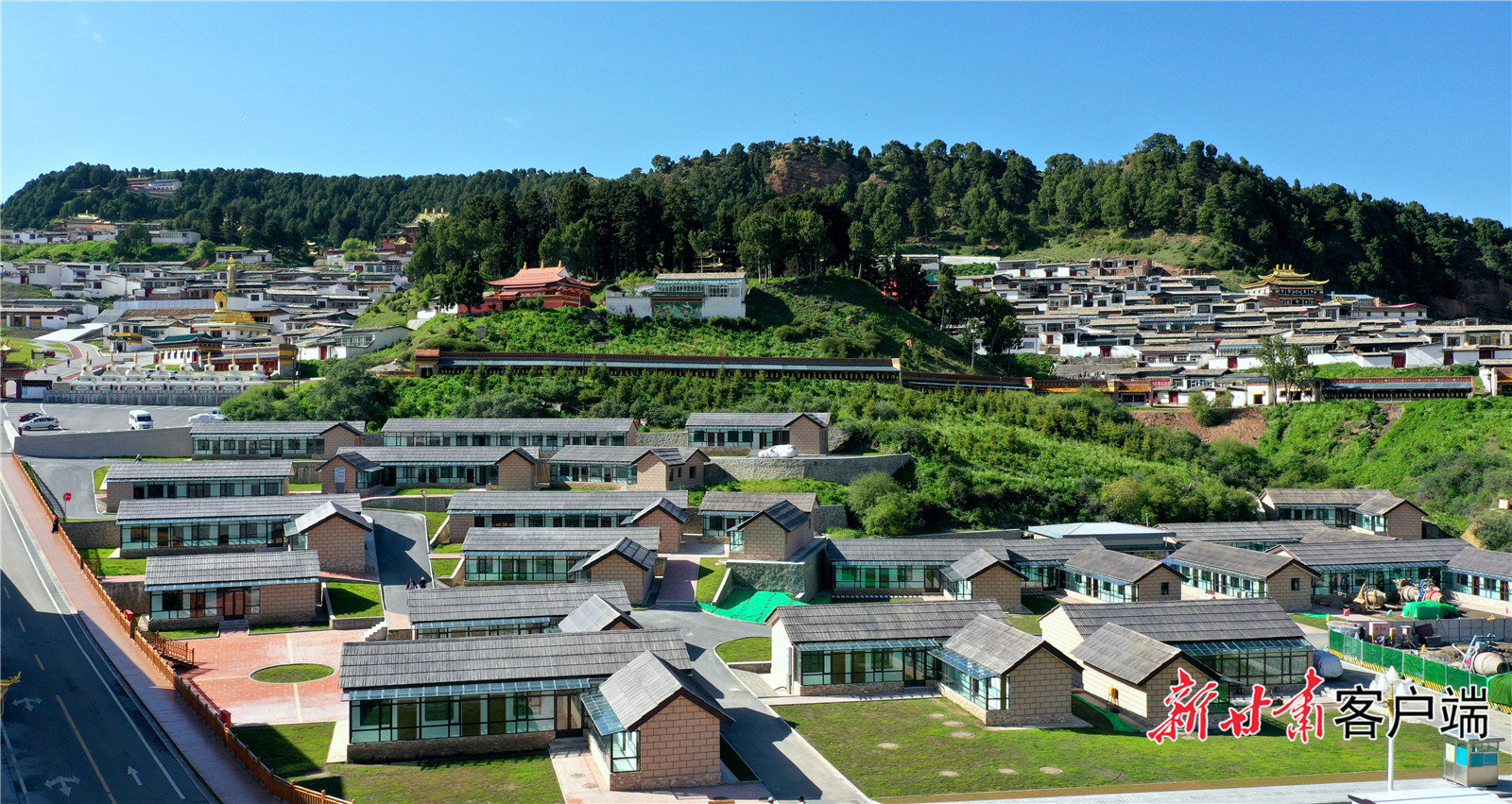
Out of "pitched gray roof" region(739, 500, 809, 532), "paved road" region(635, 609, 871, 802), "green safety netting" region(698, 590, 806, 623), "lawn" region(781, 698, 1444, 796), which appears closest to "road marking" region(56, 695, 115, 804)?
"paved road" region(635, 609, 871, 802)

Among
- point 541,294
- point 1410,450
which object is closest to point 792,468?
point 541,294

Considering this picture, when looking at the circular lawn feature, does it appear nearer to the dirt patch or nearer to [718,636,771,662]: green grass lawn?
[718,636,771,662]: green grass lawn

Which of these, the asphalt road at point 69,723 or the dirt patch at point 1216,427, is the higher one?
the dirt patch at point 1216,427

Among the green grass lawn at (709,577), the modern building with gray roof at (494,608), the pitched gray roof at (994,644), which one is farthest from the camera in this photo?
the green grass lawn at (709,577)

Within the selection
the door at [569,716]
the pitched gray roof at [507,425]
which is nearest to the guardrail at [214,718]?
the door at [569,716]

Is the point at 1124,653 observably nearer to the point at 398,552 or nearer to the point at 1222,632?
the point at 1222,632

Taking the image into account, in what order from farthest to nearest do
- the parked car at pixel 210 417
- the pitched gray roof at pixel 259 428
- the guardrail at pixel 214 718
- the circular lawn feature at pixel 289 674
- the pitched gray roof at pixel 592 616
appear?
the parked car at pixel 210 417
the pitched gray roof at pixel 259 428
the pitched gray roof at pixel 592 616
the circular lawn feature at pixel 289 674
the guardrail at pixel 214 718

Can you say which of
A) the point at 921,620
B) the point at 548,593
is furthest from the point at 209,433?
the point at 921,620

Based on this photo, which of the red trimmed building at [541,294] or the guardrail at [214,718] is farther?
the red trimmed building at [541,294]

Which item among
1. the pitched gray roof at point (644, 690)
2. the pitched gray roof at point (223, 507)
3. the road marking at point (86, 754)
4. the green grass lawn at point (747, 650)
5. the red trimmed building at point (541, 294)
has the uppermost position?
the red trimmed building at point (541, 294)

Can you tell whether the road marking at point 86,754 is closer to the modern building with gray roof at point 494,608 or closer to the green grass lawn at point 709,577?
the modern building with gray roof at point 494,608
